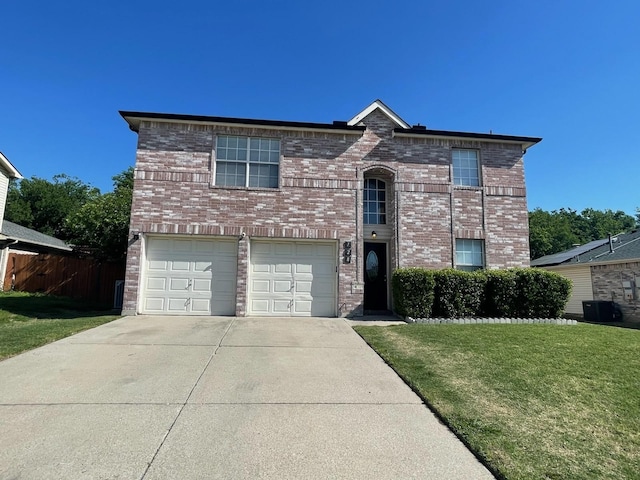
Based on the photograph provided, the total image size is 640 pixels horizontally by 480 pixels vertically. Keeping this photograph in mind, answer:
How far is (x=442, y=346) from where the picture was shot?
7.02m

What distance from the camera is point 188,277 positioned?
1120 centimetres

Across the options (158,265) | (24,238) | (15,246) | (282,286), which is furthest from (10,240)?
(282,286)

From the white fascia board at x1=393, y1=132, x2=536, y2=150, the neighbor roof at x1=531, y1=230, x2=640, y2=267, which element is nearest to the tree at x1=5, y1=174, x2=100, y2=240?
the white fascia board at x1=393, y1=132, x2=536, y2=150

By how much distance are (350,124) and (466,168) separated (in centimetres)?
432

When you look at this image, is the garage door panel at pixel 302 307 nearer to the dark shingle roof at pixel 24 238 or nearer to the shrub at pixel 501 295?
the shrub at pixel 501 295

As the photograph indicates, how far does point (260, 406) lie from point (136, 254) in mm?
8400

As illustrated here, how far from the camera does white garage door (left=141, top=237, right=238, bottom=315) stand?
36.4ft

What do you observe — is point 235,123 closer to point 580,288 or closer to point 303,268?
point 303,268

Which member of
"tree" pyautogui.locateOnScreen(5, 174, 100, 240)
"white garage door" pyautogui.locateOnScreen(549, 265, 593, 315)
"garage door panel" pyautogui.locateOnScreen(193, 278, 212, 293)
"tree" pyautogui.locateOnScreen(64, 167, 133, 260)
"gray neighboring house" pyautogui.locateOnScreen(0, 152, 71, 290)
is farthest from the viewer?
"tree" pyautogui.locateOnScreen(5, 174, 100, 240)

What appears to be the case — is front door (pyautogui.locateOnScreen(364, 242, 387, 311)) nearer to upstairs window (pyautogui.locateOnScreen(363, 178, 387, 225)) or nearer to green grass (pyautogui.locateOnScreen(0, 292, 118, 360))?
upstairs window (pyautogui.locateOnScreen(363, 178, 387, 225))

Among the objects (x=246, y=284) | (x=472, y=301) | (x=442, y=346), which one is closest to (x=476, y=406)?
(x=442, y=346)

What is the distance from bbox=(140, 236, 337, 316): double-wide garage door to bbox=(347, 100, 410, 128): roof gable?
442 centimetres

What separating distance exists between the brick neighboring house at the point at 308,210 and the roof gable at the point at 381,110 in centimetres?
4

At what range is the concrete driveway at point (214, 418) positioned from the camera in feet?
9.59
